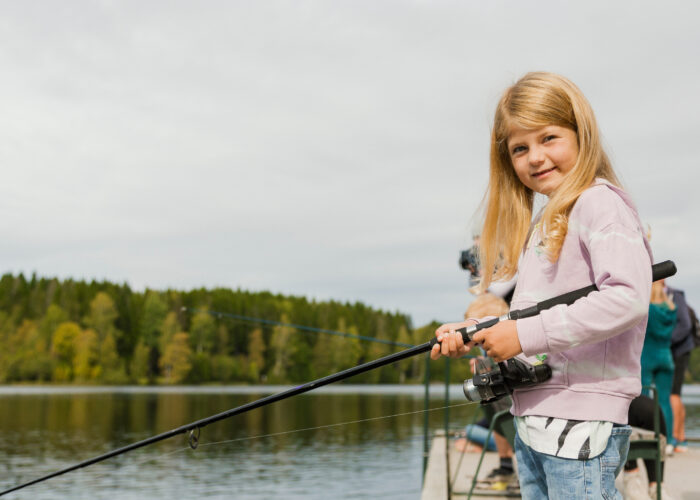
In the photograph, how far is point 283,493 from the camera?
14719 millimetres

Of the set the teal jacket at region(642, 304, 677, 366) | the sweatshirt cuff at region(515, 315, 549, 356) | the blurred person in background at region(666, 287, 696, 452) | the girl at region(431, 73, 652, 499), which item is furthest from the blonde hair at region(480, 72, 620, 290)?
the blurred person in background at region(666, 287, 696, 452)

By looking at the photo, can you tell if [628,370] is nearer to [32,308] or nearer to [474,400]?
[474,400]

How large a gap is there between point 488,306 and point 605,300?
2805 millimetres

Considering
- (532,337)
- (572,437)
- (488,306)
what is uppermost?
(488,306)

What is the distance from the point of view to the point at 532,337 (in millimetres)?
1822

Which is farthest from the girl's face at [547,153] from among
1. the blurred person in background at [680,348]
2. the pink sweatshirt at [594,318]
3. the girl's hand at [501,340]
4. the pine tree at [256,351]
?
the pine tree at [256,351]

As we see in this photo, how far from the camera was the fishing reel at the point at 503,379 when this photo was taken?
194cm

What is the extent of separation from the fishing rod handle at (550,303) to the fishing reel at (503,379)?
125 millimetres

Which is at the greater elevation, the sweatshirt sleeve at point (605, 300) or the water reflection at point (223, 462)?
the sweatshirt sleeve at point (605, 300)

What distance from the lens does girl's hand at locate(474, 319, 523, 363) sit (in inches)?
72.9

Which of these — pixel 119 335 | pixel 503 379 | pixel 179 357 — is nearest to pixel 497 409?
pixel 503 379

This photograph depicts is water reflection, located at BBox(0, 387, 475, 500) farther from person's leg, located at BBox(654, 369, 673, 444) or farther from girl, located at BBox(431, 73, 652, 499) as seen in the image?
girl, located at BBox(431, 73, 652, 499)

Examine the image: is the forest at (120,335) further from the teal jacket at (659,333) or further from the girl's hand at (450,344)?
the girl's hand at (450,344)

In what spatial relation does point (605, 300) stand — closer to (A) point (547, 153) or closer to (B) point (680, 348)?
(A) point (547, 153)
